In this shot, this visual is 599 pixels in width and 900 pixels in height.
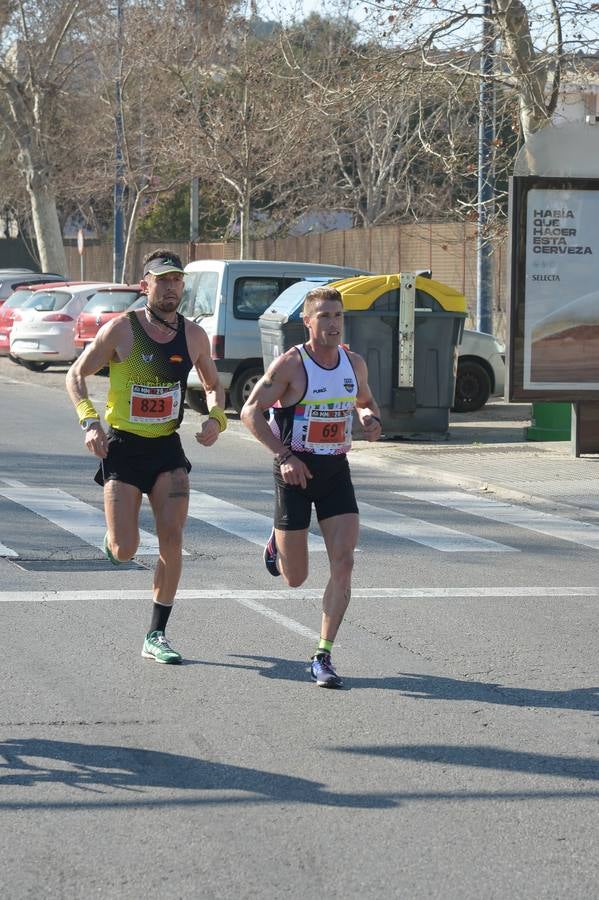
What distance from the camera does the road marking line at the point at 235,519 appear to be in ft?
34.4

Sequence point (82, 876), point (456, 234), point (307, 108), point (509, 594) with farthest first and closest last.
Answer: point (456, 234) → point (307, 108) → point (509, 594) → point (82, 876)

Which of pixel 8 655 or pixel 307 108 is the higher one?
pixel 307 108

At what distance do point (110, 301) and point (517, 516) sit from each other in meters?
14.3

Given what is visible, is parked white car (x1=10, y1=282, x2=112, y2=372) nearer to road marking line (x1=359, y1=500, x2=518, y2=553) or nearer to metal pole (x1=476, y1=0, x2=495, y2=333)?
metal pole (x1=476, y1=0, x2=495, y2=333)

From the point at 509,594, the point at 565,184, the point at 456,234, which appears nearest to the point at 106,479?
the point at 509,594

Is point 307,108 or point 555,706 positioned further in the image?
point 307,108

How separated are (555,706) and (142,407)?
7.55 ft

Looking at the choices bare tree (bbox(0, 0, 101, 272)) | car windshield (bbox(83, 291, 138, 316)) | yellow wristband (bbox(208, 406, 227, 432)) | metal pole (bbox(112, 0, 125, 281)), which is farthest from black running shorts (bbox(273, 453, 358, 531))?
bare tree (bbox(0, 0, 101, 272))

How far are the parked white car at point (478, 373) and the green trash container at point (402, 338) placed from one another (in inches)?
122

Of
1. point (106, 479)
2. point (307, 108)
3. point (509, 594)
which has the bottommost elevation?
point (509, 594)

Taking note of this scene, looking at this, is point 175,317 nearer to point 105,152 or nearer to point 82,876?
point 82,876


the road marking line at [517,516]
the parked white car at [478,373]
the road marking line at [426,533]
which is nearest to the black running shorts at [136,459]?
the road marking line at [426,533]

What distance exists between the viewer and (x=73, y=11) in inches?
1518

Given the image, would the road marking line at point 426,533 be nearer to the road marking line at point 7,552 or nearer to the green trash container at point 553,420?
the road marking line at point 7,552
